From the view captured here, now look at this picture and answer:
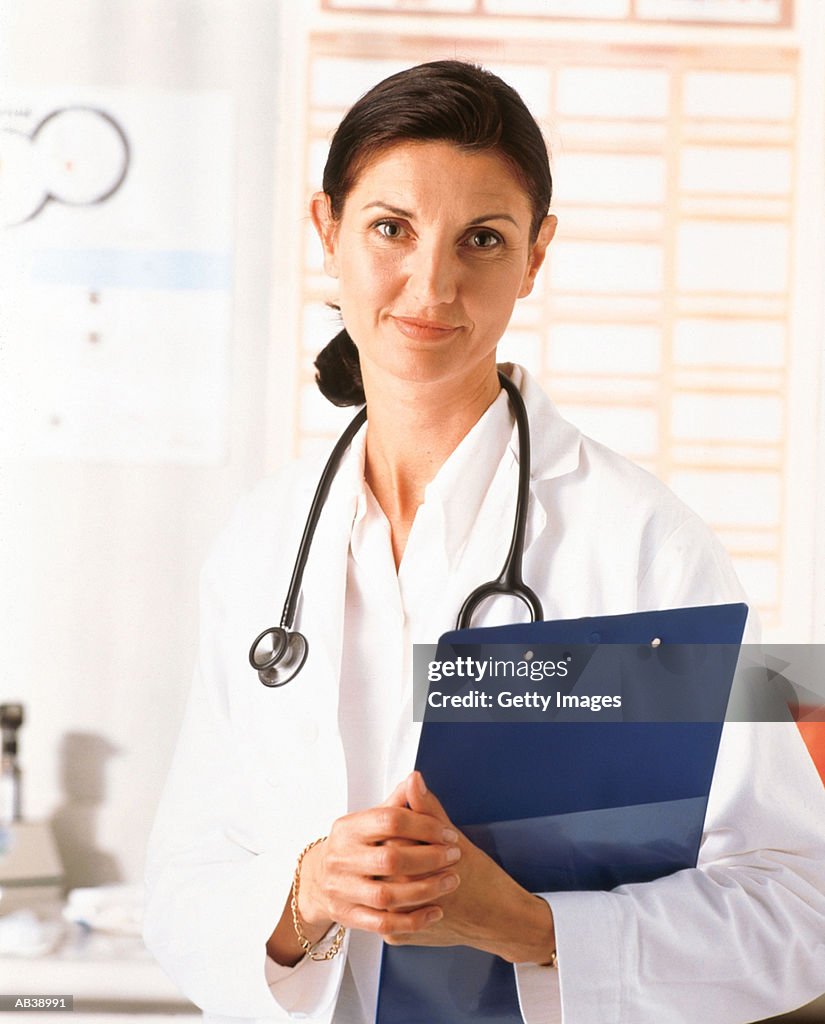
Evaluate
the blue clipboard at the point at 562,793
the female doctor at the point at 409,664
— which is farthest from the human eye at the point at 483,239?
the blue clipboard at the point at 562,793

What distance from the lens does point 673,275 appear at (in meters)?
1.66

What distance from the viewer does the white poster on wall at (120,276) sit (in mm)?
1666

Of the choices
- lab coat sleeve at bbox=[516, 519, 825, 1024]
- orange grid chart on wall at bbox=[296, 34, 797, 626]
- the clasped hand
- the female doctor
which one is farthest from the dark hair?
orange grid chart on wall at bbox=[296, 34, 797, 626]

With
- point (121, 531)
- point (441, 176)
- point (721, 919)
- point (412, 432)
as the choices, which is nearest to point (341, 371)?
point (412, 432)

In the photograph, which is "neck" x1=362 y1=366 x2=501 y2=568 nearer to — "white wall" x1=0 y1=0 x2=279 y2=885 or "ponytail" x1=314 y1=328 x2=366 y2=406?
"ponytail" x1=314 y1=328 x2=366 y2=406

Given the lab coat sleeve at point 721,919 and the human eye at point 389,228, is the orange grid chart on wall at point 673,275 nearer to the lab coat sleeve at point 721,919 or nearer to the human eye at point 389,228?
the human eye at point 389,228

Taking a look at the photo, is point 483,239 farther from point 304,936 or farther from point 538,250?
point 304,936

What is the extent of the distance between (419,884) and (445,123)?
54cm

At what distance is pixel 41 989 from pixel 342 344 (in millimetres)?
1090

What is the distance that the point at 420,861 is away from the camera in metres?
0.65

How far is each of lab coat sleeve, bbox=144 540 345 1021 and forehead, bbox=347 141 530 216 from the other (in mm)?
374

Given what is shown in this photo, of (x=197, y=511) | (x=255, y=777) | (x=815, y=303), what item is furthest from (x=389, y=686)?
(x=815, y=303)

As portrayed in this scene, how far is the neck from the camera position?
89 centimetres

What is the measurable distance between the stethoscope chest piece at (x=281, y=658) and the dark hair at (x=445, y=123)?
345 millimetres
